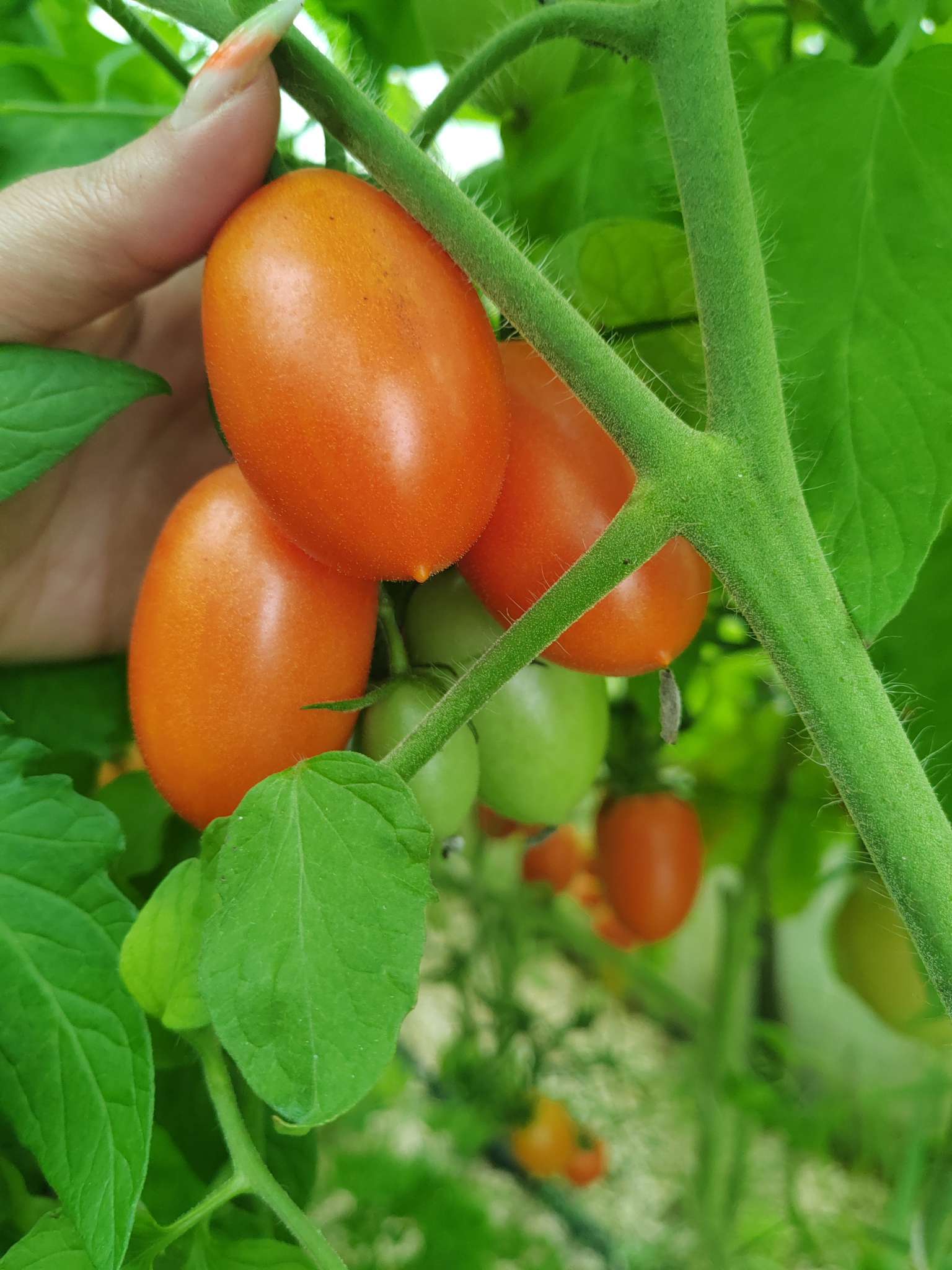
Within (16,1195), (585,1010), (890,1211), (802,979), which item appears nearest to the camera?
(16,1195)

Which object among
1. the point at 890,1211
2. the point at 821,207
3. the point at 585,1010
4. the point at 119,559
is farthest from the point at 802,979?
the point at 821,207

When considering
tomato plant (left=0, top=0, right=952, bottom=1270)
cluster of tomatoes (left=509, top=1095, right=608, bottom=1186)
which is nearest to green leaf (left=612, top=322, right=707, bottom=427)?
tomato plant (left=0, top=0, right=952, bottom=1270)

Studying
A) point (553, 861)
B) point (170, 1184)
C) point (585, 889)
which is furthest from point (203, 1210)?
point (585, 889)

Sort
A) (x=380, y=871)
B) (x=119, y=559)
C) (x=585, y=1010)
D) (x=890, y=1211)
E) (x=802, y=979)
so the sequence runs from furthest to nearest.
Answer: (x=802, y=979) < (x=585, y=1010) < (x=890, y=1211) < (x=119, y=559) < (x=380, y=871)

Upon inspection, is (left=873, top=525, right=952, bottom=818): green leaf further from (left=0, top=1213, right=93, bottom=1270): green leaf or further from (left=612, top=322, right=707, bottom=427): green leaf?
(left=0, top=1213, right=93, bottom=1270): green leaf

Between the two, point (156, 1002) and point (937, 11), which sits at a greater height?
point (937, 11)

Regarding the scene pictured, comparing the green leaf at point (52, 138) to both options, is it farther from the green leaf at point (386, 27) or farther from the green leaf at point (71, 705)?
the green leaf at point (71, 705)

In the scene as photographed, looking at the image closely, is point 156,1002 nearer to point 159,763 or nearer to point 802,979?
point 159,763

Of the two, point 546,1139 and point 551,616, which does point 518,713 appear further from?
point 546,1139
